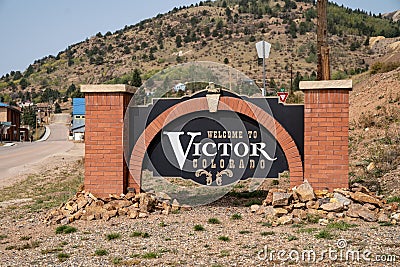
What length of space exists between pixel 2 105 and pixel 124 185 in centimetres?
7515

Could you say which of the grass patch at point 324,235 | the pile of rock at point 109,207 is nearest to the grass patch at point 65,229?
the pile of rock at point 109,207

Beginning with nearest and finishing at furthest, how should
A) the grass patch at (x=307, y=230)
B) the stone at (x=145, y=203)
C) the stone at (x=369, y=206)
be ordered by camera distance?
1. the grass patch at (x=307, y=230)
2. the stone at (x=369, y=206)
3. the stone at (x=145, y=203)

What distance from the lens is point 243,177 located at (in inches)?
425

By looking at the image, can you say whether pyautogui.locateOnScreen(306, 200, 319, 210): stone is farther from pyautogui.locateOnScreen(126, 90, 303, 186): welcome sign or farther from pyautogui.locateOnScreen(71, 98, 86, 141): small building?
pyautogui.locateOnScreen(71, 98, 86, 141): small building

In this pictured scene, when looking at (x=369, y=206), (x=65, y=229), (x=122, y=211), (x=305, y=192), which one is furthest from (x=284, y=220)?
(x=65, y=229)

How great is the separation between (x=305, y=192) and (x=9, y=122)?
7543cm

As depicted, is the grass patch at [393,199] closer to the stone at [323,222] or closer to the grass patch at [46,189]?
the stone at [323,222]

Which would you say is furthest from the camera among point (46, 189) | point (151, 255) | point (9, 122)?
point (9, 122)

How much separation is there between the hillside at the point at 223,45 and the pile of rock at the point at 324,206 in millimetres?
35404

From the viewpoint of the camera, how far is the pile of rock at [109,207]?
9.82 metres

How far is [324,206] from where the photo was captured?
944cm

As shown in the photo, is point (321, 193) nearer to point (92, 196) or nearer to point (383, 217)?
point (383, 217)

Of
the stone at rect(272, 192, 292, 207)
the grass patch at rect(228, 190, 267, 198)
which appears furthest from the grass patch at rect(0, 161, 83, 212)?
the stone at rect(272, 192, 292, 207)

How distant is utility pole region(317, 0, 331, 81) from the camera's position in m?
12.8
